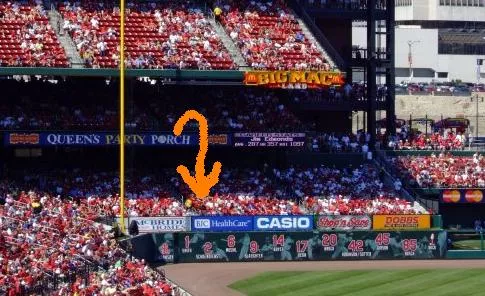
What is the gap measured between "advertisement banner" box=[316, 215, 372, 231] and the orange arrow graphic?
14.6 ft

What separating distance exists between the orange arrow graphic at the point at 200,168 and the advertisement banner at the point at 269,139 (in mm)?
1246

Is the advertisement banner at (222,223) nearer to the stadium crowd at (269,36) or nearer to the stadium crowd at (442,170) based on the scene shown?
the stadium crowd at (269,36)

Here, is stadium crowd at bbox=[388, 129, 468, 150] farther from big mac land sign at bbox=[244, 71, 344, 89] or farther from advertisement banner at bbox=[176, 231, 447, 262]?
advertisement banner at bbox=[176, 231, 447, 262]

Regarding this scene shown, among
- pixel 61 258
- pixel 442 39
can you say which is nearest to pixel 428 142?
pixel 61 258

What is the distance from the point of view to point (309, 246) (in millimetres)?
48031

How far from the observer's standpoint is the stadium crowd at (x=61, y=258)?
117ft

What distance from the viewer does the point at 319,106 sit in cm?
5684

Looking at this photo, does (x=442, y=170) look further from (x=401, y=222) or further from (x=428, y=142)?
(x=401, y=222)

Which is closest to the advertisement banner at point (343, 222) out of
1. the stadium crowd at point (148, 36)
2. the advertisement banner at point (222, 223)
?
the advertisement banner at point (222, 223)

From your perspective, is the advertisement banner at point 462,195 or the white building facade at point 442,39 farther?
the white building facade at point 442,39

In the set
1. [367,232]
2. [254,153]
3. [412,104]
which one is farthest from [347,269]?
[412,104]

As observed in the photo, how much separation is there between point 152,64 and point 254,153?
6479 millimetres

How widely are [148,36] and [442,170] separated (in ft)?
43.6

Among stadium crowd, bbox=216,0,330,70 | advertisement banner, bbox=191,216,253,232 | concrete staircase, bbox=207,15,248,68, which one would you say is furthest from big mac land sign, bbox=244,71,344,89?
advertisement banner, bbox=191,216,253,232
